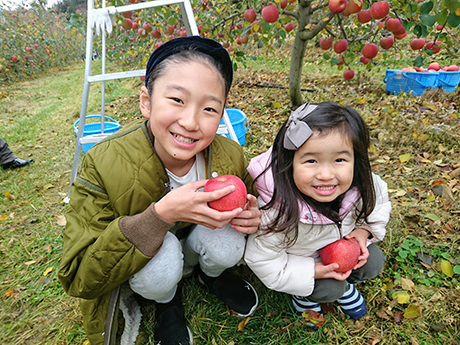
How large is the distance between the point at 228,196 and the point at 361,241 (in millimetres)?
814

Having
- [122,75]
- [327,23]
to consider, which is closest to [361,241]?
[122,75]

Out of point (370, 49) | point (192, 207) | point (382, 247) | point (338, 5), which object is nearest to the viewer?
point (192, 207)

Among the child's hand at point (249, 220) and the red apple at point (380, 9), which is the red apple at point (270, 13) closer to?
the red apple at point (380, 9)

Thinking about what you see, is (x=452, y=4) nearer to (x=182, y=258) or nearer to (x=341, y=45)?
(x=341, y=45)

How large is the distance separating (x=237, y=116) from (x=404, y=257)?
2.23 meters

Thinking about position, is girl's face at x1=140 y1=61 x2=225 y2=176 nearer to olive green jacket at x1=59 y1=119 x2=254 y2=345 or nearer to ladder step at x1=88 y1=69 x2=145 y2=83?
olive green jacket at x1=59 y1=119 x2=254 y2=345

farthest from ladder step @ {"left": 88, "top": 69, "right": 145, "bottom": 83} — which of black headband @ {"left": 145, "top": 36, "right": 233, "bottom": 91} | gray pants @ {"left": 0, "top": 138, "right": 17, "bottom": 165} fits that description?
gray pants @ {"left": 0, "top": 138, "right": 17, "bottom": 165}

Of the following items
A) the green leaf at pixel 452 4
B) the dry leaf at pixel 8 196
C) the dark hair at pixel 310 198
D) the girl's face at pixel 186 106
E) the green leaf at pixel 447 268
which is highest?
the green leaf at pixel 452 4

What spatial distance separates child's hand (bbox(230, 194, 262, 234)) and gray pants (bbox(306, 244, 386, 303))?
0.46 metres

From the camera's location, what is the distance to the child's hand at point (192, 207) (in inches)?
40.9

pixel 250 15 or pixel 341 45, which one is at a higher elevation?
pixel 250 15

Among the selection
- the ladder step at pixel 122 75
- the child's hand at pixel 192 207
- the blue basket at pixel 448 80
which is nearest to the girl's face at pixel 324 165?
the child's hand at pixel 192 207

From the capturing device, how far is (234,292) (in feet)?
5.02

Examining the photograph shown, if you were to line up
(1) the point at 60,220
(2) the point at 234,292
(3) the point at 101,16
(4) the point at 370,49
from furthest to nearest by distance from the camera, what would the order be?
(4) the point at 370,49 → (1) the point at 60,220 → (3) the point at 101,16 → (2) the point at 234,292
